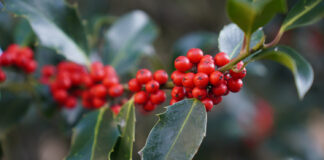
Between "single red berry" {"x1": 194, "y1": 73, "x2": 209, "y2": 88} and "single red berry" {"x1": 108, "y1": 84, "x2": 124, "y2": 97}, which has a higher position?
"single red berry" {"x1": 108, "y1": 84, "x2": 124, "y2": 97}

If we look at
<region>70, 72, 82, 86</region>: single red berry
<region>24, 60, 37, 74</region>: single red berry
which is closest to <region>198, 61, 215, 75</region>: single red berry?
<region>70, 72, 82, 86</region>: single red berry

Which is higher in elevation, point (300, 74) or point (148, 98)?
point (148, 98)

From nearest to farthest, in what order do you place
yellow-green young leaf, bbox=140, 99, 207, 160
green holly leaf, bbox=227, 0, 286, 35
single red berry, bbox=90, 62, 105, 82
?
green holly leaf, bbox=227, 0, 286, 35 → yellow-green young leaf, bbox=140, 99, 207, 160 → single red berry, bbox=90, 62, 105, 82

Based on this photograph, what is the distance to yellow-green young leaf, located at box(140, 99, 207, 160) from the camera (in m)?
0.89

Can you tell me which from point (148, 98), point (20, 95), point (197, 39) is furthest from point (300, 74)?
point (20, 95)

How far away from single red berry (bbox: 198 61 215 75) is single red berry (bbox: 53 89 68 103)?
2.66 ft

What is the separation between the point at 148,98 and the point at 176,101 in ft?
0.49

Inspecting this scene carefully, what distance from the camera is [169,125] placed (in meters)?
0.93

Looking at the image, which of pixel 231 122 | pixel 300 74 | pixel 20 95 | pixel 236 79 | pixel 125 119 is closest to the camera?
pixel 300 74

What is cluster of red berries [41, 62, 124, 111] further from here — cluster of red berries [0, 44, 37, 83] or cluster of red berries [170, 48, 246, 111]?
cluster of red berries [170, 48, 246, 111]

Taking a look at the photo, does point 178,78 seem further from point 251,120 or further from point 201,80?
point 251,120

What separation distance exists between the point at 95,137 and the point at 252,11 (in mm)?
725

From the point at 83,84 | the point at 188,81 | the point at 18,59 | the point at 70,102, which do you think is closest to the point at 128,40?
the point at 83,84

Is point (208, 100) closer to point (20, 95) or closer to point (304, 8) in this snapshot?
point (304, 8)
